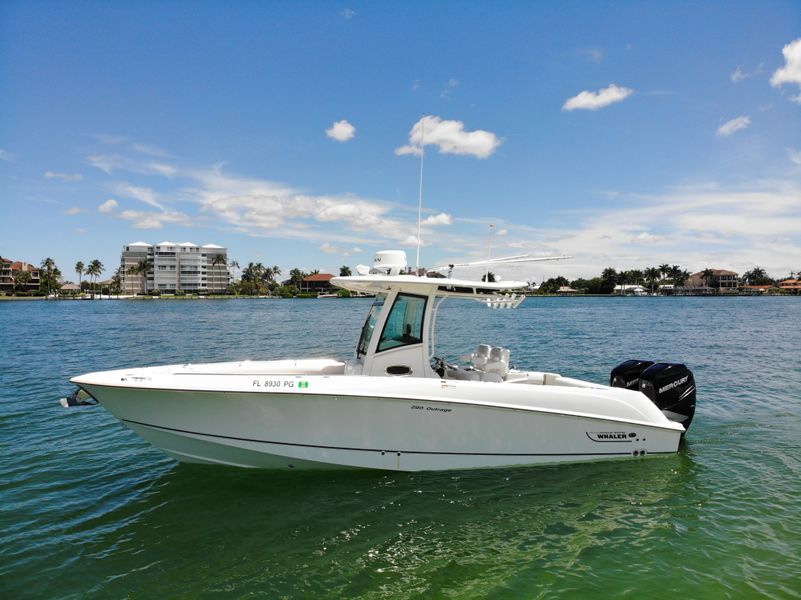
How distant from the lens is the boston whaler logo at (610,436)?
7.18 metres

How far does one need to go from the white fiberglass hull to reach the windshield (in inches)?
43.7

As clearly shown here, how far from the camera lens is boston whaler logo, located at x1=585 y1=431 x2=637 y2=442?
7184mm

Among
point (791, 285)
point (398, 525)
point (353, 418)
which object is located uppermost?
point (791, 285)

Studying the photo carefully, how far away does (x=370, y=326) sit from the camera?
297 inches

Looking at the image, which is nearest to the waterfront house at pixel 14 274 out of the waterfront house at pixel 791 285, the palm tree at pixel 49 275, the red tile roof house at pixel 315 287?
the palm tree at pixel 49 275

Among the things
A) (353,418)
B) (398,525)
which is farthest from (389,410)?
(398,525)

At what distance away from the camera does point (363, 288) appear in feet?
24.6

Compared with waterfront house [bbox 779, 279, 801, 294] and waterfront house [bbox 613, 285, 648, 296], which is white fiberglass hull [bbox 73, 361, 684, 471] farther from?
waterfront house [bbox 779, 279, 801, 294]

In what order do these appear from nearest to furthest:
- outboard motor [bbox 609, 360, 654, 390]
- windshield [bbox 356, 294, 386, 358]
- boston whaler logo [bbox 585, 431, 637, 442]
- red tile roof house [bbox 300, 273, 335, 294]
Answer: boston whaler logo [bbox 585, 431, 637, 442]
windshield [bbox 356, 294, 386, 358]
outboard motor [bbox 609, 360, 654, 390]
red tile roof house [bbox 300, 273, 335, 294]

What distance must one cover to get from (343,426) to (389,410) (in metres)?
0.68

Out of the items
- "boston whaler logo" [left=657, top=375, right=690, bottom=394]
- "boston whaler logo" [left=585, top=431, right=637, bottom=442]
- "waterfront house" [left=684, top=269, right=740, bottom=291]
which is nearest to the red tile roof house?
"waterfront house" [left=684, top=269, right=740, bottom=291]

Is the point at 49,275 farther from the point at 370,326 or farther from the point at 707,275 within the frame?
the point at 707,275

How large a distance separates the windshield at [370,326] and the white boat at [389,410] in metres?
0.02

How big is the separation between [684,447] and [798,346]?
22.4 meters
